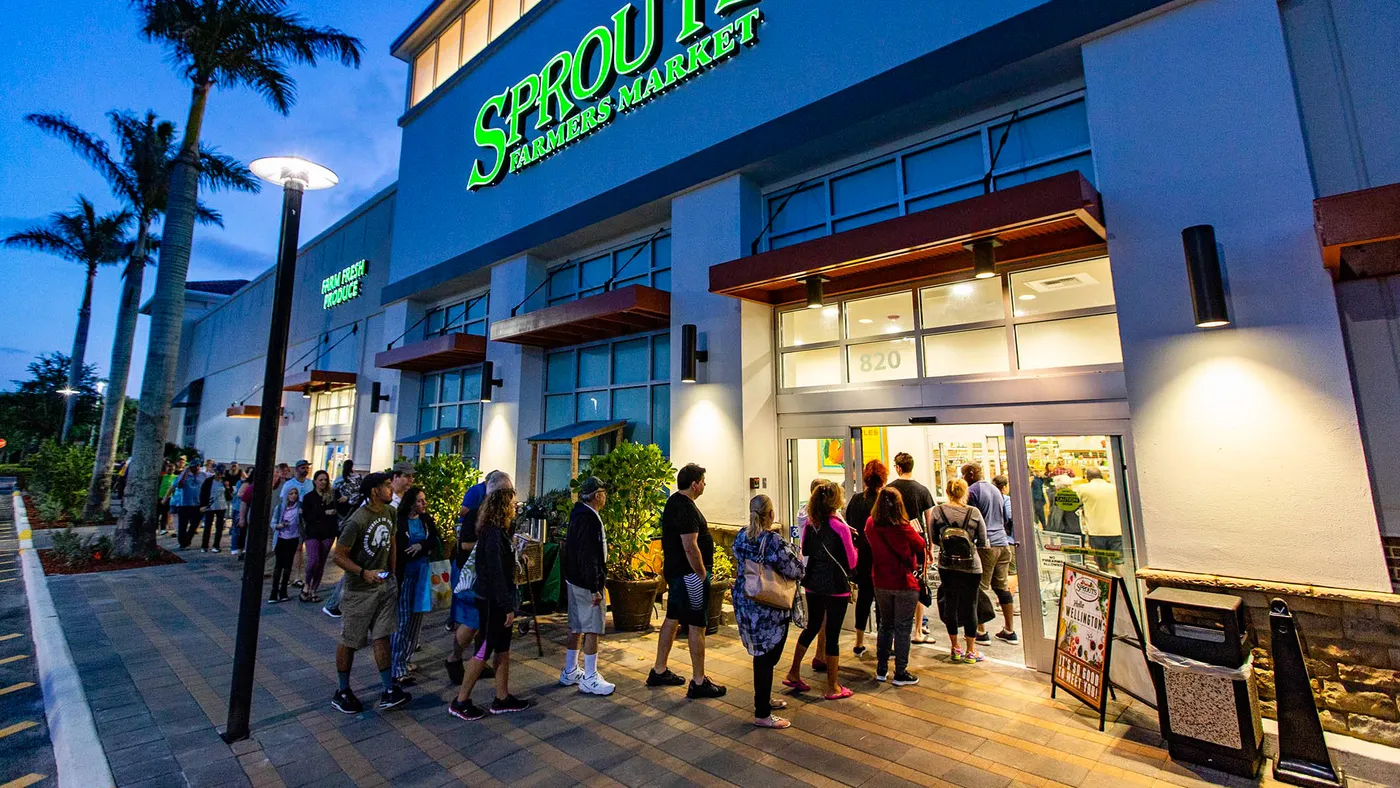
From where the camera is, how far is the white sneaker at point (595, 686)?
196 inches

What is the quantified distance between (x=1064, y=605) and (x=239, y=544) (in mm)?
14118

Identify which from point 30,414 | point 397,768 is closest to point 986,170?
point 397,768

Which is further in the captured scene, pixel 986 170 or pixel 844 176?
pixel 844 176

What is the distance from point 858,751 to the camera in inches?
159

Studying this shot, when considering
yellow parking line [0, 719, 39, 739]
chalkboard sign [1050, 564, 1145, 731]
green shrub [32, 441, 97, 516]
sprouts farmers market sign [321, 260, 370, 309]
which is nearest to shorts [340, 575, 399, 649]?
yellow parking line [0, 719, 39, 739]

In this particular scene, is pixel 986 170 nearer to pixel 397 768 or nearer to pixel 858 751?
pixel 858 751

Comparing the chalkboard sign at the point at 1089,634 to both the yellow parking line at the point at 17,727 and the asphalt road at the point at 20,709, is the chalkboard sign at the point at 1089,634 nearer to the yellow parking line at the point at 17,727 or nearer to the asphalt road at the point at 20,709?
the asphalt road at the point at 20,709

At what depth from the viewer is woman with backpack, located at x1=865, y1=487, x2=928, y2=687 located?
5.24 meters

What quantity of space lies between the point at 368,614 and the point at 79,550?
413 inches

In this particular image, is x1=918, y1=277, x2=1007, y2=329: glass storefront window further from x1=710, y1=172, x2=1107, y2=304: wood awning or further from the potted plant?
the potted plant

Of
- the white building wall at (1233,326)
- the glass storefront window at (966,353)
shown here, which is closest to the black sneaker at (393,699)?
the glass storefront window at (966,353)

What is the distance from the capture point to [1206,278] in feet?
15.4

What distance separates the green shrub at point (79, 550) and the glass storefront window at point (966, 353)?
1455 centimetres

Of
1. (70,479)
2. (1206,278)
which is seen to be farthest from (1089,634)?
(70,479)
